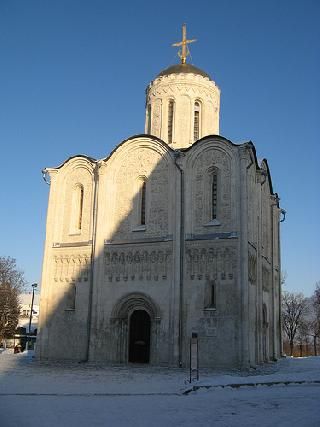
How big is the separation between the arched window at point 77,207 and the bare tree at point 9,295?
19.3 m

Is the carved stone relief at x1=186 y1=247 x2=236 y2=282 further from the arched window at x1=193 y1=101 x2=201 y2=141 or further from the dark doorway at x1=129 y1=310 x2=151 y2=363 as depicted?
the arched window at x1=193 y1=101 x2=201 y2=141

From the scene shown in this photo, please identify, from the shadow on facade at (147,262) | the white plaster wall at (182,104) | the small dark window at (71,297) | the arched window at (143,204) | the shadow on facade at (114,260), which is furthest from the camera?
the white plaster wall at (182,104)

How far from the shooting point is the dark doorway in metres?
21.3

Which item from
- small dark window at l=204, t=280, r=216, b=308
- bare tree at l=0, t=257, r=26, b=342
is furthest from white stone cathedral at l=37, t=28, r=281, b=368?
bare tree at l=0, t=257, r=26, b=342

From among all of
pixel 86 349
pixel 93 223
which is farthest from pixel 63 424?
pixel 93 223

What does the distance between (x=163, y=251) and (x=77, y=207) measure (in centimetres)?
532

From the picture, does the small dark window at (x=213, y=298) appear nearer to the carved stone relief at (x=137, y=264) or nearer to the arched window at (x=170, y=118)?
the carved stone relief at (x=137, y=264)

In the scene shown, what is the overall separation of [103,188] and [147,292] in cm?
531

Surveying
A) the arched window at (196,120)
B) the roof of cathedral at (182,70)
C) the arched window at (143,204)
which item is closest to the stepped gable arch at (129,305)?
the arched window at (143,204)

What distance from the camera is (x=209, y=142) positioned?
866 inches

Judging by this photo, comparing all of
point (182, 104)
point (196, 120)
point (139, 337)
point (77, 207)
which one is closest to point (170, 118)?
point (182, 104)

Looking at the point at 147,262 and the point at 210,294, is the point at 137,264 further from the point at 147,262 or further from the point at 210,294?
the point at 210,294

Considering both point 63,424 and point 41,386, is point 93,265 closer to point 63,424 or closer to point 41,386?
point 41,386

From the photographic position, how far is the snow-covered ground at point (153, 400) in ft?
28.1
